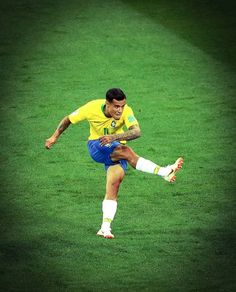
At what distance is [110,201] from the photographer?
1085 cm

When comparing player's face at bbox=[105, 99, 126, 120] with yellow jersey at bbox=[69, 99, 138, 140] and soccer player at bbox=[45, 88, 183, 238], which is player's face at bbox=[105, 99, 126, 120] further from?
yellow jersey at bbox=[69, 99, 138, 140]

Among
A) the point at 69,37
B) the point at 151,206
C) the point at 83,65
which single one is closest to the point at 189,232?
the point at 151,206

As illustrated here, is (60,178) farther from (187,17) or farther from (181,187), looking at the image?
(187,17)

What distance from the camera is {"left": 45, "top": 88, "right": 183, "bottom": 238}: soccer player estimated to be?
10.7 metres

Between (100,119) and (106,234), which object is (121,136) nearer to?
(100,119)

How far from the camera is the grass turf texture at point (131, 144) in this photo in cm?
1009

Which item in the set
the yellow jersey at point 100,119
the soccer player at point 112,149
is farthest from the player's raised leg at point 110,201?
the yellow jersey at point 100,119

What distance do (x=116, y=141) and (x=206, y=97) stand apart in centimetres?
469

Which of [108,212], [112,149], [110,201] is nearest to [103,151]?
[112,149]

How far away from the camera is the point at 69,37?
17.8m

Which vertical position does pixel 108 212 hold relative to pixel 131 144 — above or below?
below

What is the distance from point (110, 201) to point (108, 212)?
11 cm

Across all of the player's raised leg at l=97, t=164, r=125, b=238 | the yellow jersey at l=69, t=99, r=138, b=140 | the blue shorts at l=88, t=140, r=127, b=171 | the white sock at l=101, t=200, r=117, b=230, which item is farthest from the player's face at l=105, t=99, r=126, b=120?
the white sock at l=101, t=200, r=117, b=230

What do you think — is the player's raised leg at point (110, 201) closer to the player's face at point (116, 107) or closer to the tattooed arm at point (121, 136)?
the tattooed arm at point (121, 136)
